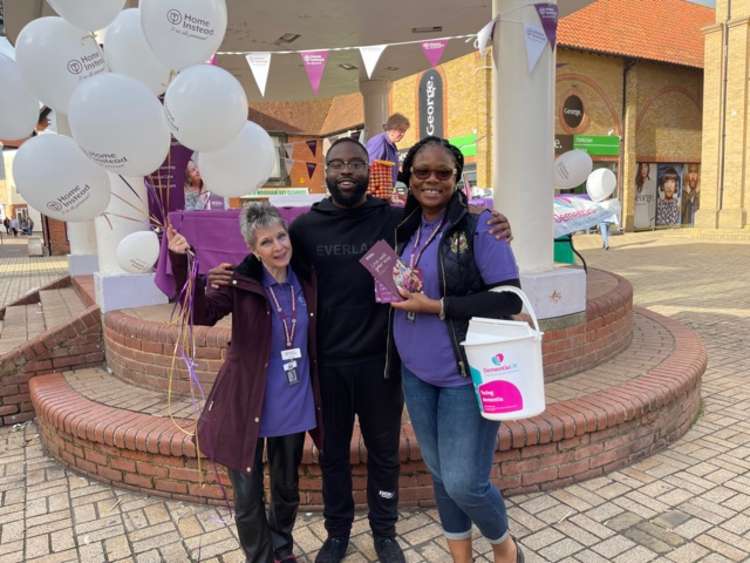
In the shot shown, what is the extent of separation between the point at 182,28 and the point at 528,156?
2.58 metres

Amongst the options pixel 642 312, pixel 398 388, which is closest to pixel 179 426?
pixel 398 388

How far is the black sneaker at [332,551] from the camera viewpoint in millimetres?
2617

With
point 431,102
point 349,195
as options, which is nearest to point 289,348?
point 349,195

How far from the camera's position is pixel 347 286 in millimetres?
2408

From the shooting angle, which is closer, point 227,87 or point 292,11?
point 227,87

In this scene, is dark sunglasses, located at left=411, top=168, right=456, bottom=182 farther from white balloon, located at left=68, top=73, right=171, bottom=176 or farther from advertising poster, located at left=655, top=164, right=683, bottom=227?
advertising poster, located at left=655, top=164, right=683, bottom=227

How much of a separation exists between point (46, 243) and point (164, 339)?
2081cm

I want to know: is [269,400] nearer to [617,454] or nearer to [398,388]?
[398,388]

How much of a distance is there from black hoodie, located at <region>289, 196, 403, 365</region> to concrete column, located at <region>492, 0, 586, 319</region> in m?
2.07

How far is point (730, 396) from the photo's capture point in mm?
4629

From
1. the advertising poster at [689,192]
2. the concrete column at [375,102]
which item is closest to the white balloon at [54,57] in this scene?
the concrete column at [375,102]

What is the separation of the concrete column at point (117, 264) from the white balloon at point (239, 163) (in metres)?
2.14

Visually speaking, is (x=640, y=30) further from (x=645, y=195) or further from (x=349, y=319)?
(x=349, y=319)

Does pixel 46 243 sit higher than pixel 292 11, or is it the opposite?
pixel 292 11
